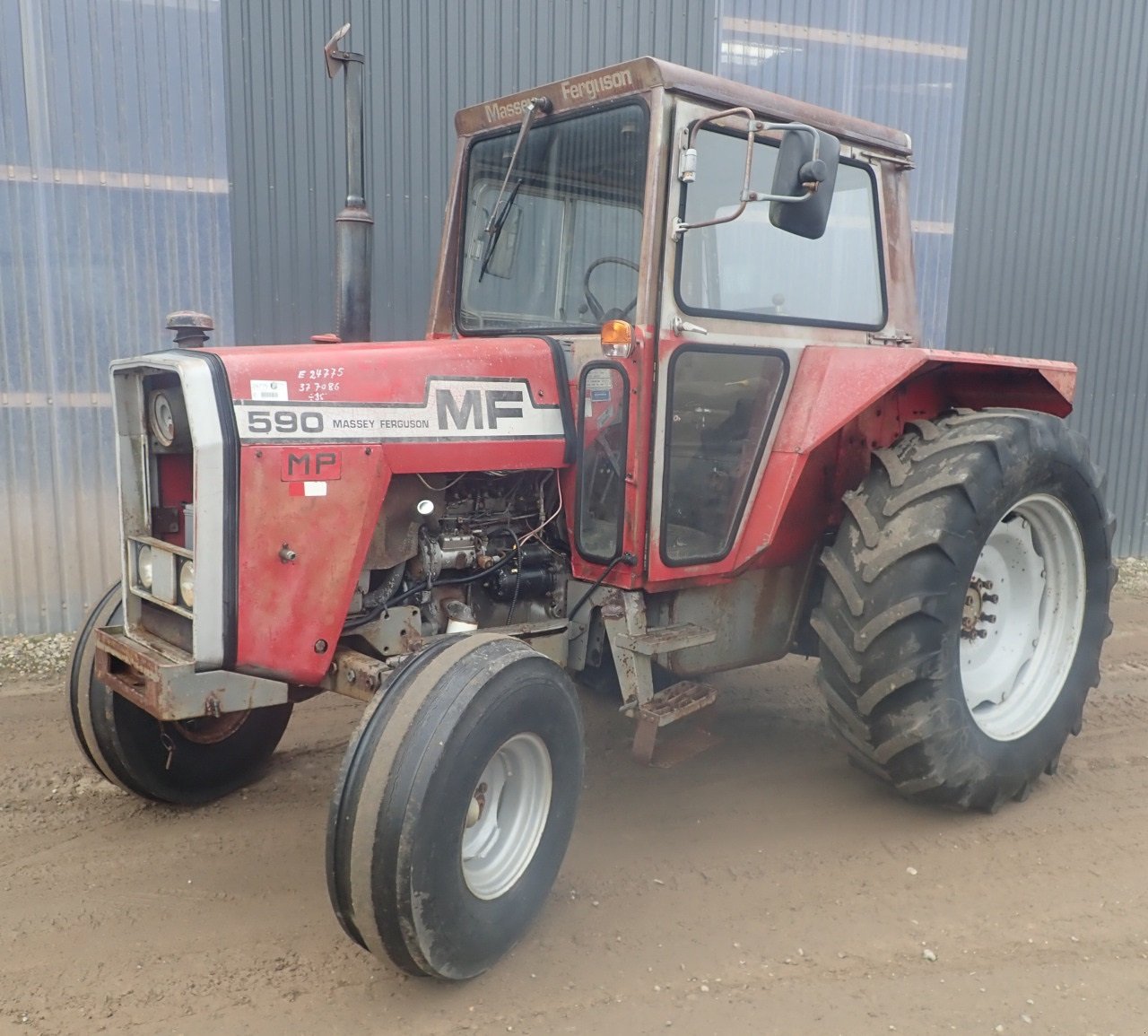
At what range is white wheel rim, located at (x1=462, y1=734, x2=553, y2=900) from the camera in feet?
8.34

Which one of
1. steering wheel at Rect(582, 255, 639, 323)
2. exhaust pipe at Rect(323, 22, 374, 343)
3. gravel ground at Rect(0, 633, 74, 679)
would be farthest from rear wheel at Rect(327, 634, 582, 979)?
gravel ground at Rect(0, 633, 74, 679)

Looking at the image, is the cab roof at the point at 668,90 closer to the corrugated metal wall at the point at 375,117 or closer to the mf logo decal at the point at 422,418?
the mf logo decal at the point at 422,418

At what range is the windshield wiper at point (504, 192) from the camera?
3.09m

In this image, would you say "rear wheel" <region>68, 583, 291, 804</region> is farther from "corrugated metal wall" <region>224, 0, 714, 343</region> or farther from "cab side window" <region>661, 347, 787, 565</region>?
"corrugated metal wall" <region>224, 0, 714, 343</region>

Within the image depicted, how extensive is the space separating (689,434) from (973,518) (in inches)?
36.3

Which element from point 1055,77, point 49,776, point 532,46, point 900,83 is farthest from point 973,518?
point 1055,77

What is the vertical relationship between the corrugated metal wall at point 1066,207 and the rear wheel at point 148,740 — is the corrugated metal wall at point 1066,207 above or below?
above

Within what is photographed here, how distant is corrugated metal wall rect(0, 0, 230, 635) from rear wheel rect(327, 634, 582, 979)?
376 centimetres

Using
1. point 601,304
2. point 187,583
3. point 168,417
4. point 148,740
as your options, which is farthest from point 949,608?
point 148,740

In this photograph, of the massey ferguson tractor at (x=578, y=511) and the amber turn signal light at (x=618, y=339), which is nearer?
the massey ferguson tractor at (x=578, y=511)

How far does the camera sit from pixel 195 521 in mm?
2410

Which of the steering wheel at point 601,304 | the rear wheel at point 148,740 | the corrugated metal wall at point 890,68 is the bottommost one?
the rear wheel at point 148,740

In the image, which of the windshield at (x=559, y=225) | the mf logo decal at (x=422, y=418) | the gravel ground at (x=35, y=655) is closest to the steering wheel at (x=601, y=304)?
the windshield at (x=559, y=225)

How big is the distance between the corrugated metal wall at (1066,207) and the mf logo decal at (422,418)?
5256 millimetres
